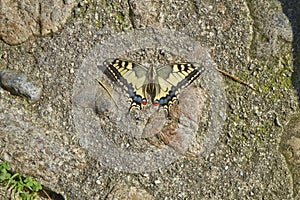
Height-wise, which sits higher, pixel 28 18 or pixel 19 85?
pixel 28 18

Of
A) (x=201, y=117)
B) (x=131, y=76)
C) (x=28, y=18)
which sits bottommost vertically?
(x=201, y=117)

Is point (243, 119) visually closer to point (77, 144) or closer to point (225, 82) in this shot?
point (225, 82)

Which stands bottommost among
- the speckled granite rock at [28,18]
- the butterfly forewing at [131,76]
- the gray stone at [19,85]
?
the gray stone at [19,85]

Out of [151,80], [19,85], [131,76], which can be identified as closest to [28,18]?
[19,85]

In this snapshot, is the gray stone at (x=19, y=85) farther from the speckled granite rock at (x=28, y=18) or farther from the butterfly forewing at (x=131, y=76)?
the butterfly forewing at (x=131, y=76)

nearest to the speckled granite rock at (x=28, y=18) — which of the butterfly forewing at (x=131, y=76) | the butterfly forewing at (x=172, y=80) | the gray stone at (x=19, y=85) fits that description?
the gray stone at (x=19, y=85)

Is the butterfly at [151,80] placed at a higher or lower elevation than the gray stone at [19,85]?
higher

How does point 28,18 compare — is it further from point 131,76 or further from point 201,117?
point 201,117

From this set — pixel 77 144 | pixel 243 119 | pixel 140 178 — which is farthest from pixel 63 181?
pixel 243 119

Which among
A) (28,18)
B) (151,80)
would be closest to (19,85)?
(28,18)
